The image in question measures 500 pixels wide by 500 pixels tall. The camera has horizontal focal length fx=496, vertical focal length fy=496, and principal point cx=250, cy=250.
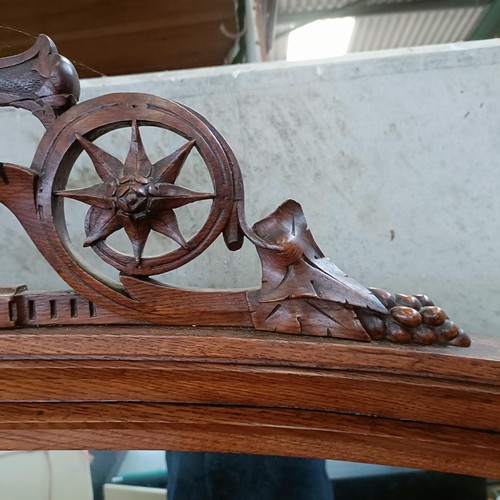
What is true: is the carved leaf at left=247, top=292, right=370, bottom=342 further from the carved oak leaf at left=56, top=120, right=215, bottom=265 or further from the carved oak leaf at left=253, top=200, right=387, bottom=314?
the carved oak leaf at left=56, top=120, right=215, bottom=265

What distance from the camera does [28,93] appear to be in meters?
0.55

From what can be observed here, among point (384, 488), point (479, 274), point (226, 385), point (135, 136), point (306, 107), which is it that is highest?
point (306, 107)

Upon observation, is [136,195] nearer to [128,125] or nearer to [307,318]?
[128,125]

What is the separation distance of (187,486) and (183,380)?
0.19m

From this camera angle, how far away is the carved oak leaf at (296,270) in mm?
528

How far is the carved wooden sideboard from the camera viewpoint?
524 mm

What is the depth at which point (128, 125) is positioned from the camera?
55cm

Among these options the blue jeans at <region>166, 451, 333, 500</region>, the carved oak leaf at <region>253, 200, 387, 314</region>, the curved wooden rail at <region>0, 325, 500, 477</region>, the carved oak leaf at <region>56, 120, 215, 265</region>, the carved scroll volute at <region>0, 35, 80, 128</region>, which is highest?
the carved scroll volute at <region>0, 35, 80, 128</region>

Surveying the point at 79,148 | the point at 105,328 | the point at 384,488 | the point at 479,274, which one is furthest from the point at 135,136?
the point at 479,274

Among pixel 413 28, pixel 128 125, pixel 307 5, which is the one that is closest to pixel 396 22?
pixel 413 28

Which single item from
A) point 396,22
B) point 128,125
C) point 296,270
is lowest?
point 296,270

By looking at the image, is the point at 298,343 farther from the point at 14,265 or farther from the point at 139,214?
the point at 14,265

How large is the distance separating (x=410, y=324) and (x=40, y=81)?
0.48 metres

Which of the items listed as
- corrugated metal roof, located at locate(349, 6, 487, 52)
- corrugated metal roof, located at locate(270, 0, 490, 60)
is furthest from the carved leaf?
corrugated metal roof, located at locate(349, 6, 487, 52)
